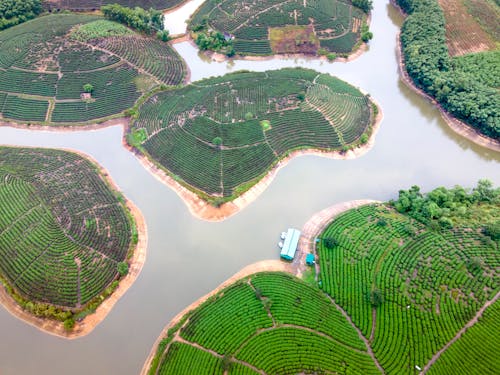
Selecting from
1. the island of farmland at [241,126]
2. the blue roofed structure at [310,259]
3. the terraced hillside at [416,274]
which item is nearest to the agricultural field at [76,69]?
the island of farmland at [241,126]

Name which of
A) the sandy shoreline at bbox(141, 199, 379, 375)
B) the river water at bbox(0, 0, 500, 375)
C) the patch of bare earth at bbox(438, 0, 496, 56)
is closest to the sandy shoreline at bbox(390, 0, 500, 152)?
the river water at bbox(0, 0, 500, 375)

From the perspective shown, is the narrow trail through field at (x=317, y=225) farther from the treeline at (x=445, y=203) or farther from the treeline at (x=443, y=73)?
the treeline at (x=443, y=73)

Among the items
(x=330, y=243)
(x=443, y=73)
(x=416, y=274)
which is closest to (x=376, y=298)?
(x=416, y=274)

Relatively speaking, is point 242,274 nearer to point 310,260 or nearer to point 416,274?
point 310,260

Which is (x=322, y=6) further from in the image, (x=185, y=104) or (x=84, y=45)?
(x=84, y=45)

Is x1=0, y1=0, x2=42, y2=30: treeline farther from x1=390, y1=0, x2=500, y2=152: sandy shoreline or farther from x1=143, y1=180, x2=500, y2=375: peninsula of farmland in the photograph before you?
x1=390, y1=0, x2=500, y2=152: sandy shoreline

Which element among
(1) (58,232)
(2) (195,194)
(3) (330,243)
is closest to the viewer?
(3) (330,243)

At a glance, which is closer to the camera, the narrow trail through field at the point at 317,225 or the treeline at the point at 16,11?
the narrow trail through field at the point at 317,225
